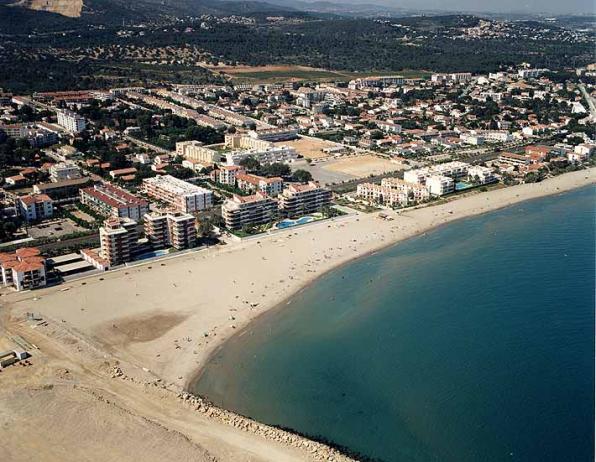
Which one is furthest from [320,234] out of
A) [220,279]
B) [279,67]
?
[279,67]

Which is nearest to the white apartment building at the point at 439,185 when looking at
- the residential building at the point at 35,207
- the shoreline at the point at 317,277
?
the shoreline at the point at 317,277

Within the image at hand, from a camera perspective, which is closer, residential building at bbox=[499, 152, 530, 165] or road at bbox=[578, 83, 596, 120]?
residential building at bbox=[499, 152, 530, 165]

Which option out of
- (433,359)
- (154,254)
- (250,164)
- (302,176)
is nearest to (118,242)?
(154,254)

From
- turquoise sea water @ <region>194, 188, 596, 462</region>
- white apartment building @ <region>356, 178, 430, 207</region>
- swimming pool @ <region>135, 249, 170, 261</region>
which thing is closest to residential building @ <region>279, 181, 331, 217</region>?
white apartment building @ <region>356, 178, 430, 207</region>

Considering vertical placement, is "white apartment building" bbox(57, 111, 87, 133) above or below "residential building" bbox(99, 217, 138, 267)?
above

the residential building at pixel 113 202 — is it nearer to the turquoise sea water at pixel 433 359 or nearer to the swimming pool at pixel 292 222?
the swimming pool at pixel 292 222

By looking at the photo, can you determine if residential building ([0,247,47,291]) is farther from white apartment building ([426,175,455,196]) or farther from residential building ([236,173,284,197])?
white apartment building ([426,175,455,196])

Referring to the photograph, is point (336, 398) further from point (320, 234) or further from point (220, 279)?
point (320, 234)

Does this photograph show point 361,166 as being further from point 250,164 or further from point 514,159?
point 514,159
